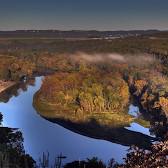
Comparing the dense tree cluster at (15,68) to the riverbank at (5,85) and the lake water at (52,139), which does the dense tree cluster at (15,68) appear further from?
the lake water at (52,139)

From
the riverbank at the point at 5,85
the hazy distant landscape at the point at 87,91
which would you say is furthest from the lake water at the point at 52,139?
the riverbank at the point at 5,85

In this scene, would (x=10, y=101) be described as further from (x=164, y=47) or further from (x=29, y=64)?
(x=164, y=47)

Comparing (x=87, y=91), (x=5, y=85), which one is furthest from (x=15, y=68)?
(x=87, y=91)

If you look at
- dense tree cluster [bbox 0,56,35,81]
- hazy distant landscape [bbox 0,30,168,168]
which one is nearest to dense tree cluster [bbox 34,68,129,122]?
hazy distant landscape [bbox 0,30,168,168]

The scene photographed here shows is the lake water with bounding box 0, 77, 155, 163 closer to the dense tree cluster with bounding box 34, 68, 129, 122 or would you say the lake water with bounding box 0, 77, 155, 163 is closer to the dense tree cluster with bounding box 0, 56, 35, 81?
the dense tree cluster with bounding box 34, 68, 129, 122

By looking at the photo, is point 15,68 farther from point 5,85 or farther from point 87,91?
point 87,91

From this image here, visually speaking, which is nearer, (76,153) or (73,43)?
(76,153)

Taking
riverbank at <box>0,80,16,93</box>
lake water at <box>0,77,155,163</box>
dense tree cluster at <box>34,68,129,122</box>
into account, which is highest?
dense tree cluster at <box>34,68,129,122</box>

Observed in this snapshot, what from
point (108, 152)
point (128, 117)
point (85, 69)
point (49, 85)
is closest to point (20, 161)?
point (108, 152)
